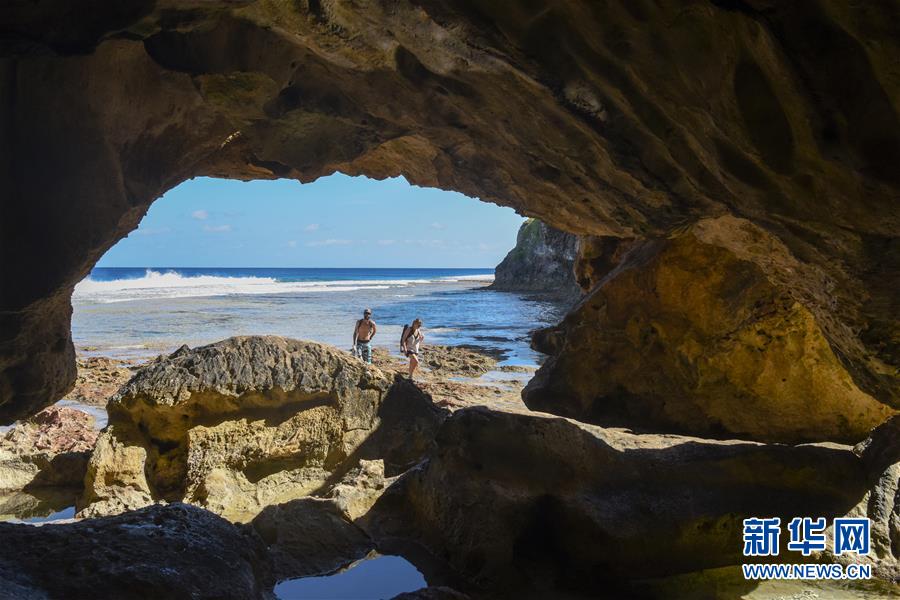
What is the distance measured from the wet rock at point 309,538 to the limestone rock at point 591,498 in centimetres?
24

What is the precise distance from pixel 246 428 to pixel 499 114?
12.8ft

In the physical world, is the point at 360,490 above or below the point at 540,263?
below

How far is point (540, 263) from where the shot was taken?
137 ft

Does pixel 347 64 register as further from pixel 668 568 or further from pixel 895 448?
pixel 895 448

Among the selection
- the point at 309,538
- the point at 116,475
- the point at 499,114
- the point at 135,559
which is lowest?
the point at 309,538

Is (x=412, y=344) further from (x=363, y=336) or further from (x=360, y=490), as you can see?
(x=360, y=490)

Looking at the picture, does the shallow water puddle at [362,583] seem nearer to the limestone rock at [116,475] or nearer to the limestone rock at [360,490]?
the limestone rock at [360,490]

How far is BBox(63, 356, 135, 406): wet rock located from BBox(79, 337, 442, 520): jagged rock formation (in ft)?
11.1

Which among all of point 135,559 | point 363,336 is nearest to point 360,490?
point 135,559

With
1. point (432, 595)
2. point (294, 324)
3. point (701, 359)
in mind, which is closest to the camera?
point (432, 595)

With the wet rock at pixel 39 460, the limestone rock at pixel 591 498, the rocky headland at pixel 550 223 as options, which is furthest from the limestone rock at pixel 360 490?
the wet rock at pixel 39 460

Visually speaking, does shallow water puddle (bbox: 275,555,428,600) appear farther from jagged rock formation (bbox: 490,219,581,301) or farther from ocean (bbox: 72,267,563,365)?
jagged rock formation (bbox: 490,219,581,301)

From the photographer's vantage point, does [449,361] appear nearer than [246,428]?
No

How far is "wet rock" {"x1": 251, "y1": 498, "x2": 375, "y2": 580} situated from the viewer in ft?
14.7
